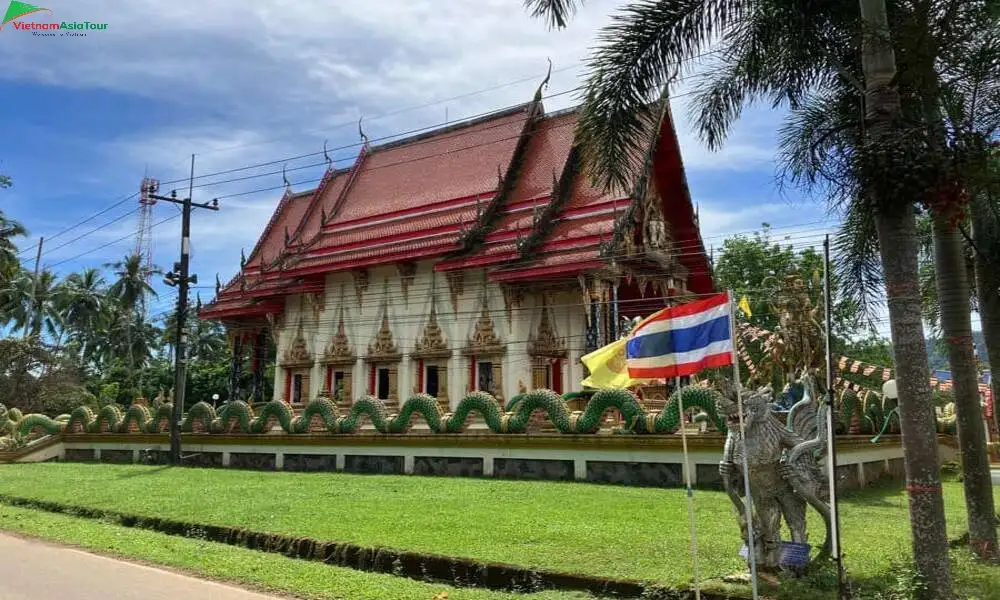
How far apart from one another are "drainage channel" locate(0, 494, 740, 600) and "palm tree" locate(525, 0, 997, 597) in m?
1.94

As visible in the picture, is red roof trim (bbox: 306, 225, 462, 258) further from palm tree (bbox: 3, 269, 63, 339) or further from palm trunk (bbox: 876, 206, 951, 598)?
palm tree (bbox: 3, 269, 63, 339)

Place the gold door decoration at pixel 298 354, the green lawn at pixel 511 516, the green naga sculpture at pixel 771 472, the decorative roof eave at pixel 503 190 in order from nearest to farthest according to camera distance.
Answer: the green naga sculpture at pixel 771 472
the green lawn at pixel 511 516
the decorative roof eave at pixel 503 190
the gold door decoration at pixel 298 354

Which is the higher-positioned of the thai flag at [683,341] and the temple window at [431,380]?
the temple window at [431,380]

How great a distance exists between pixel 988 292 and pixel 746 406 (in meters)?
3.95

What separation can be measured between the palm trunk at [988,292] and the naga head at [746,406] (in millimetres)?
3547

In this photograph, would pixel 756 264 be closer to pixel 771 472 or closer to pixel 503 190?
pixel 503 190

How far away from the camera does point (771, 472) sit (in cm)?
669

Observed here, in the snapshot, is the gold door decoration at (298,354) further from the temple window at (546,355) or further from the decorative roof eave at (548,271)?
the temple window at (546,355)

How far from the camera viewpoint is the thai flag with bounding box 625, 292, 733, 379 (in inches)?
252

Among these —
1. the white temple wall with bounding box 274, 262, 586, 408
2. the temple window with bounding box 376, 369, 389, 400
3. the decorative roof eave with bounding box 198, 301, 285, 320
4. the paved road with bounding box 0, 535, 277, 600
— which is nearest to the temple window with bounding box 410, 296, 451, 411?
the white temple wall with bounding box 274, 262, 586, 408

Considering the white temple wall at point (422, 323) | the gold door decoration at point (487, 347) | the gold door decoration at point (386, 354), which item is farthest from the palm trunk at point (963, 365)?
the gold door decoration at point (386, 354)

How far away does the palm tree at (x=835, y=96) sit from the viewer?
6.23 metres

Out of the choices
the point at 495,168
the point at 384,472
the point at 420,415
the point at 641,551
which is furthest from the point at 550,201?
the point at 641,551

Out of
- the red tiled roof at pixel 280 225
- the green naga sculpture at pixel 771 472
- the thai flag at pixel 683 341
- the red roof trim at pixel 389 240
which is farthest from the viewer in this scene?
the red tiled roof at pixel 280 225
